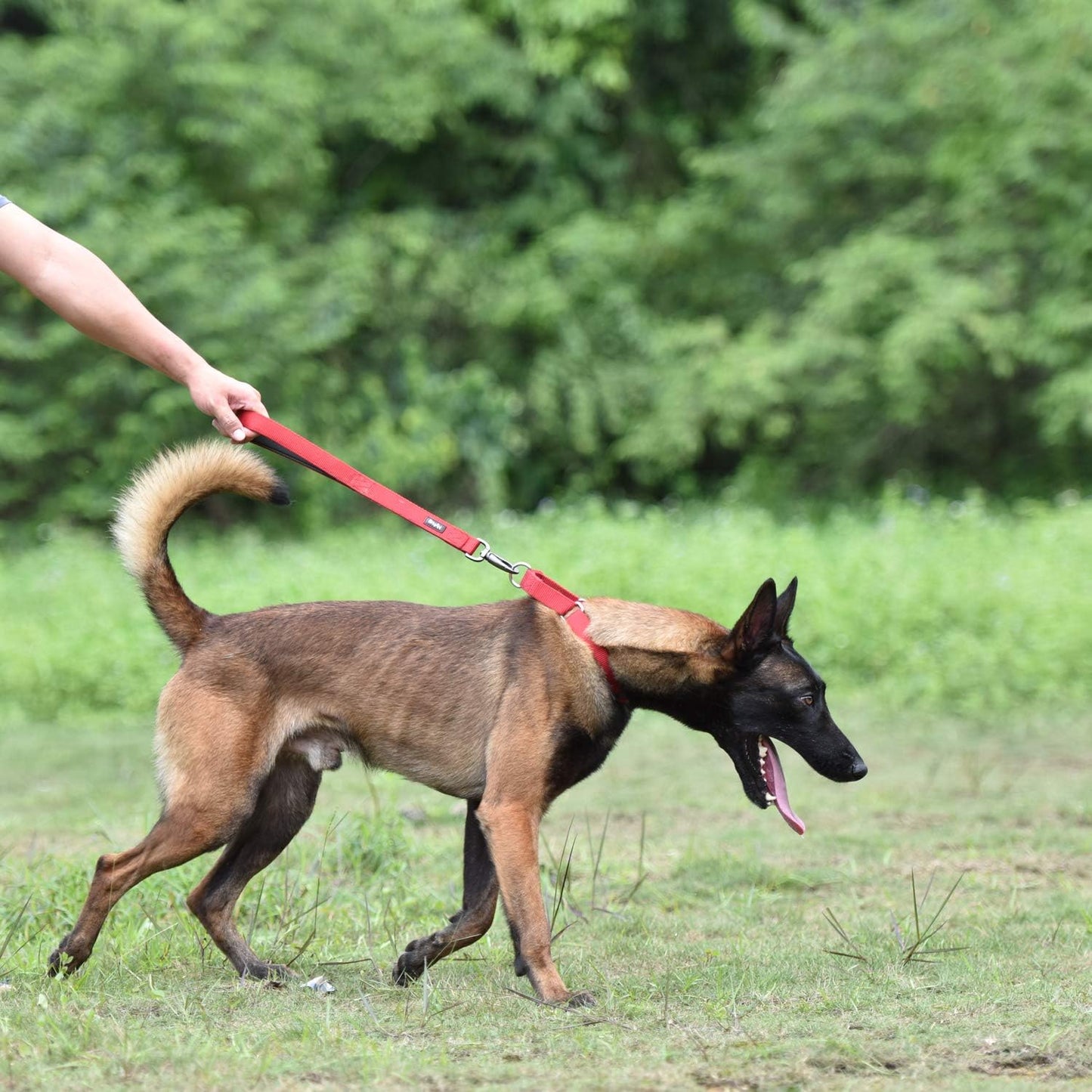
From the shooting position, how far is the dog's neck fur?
4148 mm

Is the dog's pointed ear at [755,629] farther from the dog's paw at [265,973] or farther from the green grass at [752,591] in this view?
the green grass at [752,591]

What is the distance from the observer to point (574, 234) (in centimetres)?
1819

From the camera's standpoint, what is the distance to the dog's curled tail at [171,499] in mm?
A: 4301

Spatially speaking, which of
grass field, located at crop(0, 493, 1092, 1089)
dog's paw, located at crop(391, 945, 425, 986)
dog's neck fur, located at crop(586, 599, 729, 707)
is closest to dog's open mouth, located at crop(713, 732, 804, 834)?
dog's neck fur, located at crop(586, 599, 729, 707)

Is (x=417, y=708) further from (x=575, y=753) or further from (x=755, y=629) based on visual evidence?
(x=755, y=629)

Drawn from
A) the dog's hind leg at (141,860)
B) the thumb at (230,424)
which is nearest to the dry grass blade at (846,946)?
the dog's hind leg at (141,860)

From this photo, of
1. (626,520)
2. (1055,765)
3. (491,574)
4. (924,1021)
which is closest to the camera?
(924,1021)

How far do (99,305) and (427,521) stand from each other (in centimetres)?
105

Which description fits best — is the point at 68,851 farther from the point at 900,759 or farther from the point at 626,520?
the point at 626,520

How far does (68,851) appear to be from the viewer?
237 inches

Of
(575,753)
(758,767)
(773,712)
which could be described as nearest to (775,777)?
(758,767)

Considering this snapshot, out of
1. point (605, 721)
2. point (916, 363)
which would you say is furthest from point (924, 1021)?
point (916, 363)

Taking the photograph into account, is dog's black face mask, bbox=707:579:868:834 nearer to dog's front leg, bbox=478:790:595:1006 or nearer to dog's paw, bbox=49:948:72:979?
dog's front leg, bbox=478:790:595:1006

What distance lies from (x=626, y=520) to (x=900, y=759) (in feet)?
17.6
